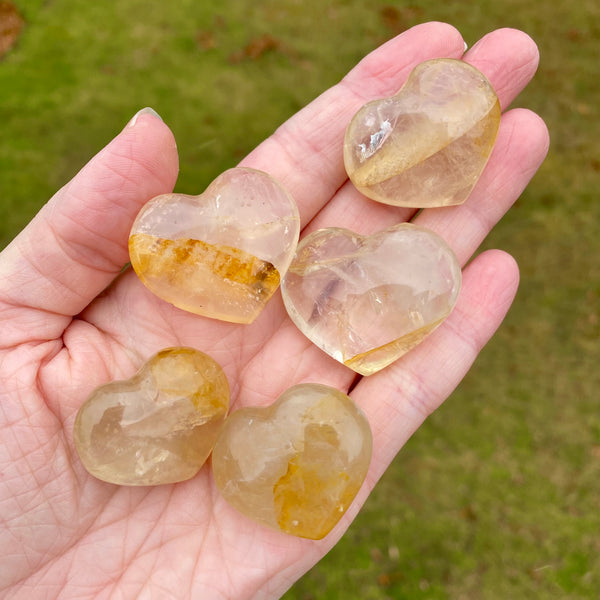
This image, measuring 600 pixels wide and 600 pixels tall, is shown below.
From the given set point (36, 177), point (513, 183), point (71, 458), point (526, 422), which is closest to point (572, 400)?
point (526, 422)

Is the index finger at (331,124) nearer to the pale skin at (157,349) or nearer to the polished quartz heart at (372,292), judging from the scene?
the pale skin at (157,349)

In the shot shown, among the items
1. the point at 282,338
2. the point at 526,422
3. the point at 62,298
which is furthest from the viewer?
the point at 526,422

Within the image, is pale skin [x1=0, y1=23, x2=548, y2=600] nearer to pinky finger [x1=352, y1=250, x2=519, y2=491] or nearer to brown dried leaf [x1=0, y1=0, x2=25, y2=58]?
pinky finger [x1=352, y1=250, x2=519, y2=491]

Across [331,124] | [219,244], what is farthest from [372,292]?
[331,124]

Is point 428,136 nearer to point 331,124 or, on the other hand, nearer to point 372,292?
point 331,124

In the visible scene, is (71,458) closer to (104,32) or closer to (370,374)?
(370,374)
